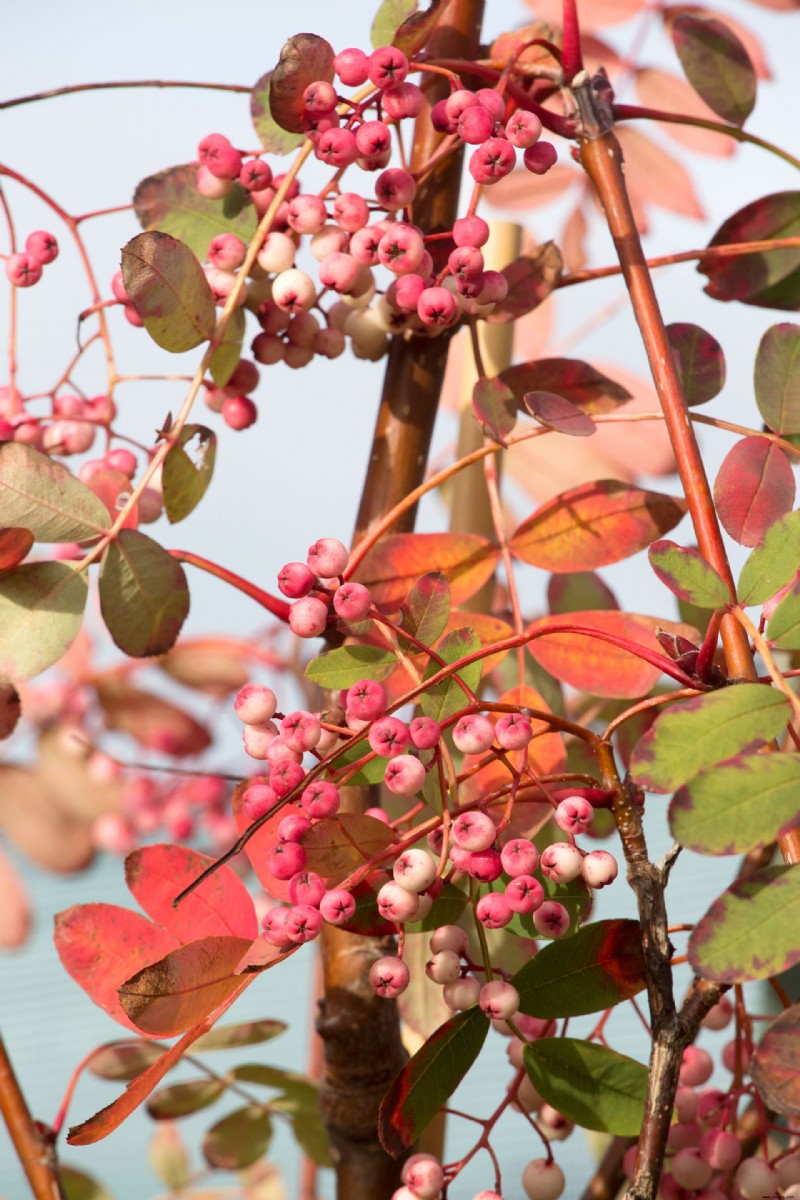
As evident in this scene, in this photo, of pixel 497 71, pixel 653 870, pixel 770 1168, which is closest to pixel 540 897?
pixel 653 870

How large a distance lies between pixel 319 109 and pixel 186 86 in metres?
0.14

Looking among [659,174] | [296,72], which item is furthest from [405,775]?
[659,174]

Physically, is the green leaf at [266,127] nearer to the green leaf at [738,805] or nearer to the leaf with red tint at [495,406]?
the leaf with red tint at [495,406]

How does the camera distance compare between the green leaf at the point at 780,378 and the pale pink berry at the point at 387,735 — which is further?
the green leaf at the point at 780,378

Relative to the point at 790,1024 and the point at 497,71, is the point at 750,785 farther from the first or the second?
the point at 497,71

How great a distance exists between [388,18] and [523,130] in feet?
0.41

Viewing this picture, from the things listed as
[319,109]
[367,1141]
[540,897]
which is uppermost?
[319,109]

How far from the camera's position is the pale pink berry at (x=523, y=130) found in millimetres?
401

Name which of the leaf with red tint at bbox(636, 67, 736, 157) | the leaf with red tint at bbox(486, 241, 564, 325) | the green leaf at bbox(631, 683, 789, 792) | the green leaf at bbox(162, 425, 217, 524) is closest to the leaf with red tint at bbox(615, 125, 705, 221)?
the leaf with red tint at bbox(636, 67, 736, 157)

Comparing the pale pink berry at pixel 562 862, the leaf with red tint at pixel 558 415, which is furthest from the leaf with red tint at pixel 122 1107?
the leaf with red tint at pixel 558 415

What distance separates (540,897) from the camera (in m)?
0.33

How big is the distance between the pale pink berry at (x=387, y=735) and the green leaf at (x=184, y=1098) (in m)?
0.35

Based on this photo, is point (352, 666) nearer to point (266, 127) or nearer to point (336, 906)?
point (336, 906)

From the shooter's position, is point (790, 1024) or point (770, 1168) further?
point (770, 1168)
